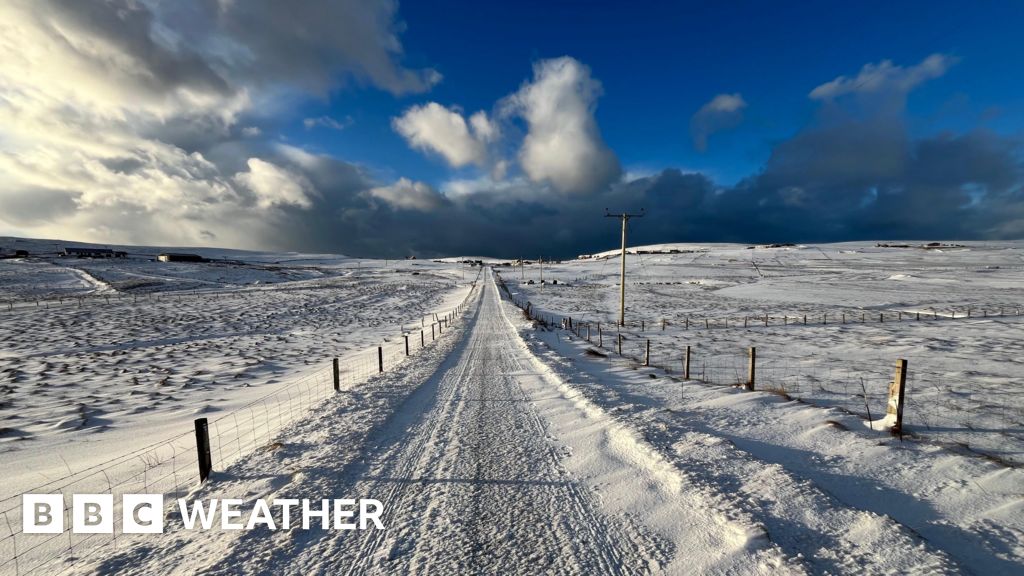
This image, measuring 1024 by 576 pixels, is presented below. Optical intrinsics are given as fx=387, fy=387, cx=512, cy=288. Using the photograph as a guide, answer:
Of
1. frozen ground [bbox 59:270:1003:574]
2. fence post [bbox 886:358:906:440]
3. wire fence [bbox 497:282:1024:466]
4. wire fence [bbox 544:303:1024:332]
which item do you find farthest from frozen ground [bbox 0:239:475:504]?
wire fence [bbox 544:303:1024:332]

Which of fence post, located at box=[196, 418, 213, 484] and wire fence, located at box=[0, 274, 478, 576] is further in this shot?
fence post, located at box=[196, 418, 213, 484]

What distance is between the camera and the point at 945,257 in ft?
341

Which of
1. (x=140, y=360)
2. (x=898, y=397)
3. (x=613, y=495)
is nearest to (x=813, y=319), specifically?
(x=898, y=397)

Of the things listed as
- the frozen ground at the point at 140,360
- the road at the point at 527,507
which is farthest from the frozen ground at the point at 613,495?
the frozen ground at the point at 140,360

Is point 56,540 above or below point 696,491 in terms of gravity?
below

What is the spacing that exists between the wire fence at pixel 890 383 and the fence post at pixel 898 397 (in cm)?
41

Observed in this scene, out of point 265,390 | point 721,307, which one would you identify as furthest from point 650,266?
point 265,390

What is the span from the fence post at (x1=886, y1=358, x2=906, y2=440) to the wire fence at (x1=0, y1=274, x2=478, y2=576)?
1093 cm

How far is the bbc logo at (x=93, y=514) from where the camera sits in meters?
4.85

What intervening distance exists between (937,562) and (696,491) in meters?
2.10

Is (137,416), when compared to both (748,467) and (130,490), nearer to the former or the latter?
(130,490)

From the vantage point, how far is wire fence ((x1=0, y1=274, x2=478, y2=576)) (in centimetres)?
444

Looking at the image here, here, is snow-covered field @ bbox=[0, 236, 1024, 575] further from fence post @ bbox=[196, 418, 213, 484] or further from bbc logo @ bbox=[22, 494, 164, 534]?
bbc logo @ bbox=[22, 494, 164, 534]

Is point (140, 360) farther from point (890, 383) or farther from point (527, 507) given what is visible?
point (890, 383)
